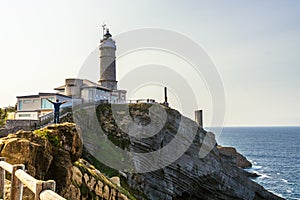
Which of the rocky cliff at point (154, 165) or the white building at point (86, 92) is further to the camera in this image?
the white building at point (86, 92)

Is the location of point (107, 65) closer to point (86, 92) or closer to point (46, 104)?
point (86, 92)

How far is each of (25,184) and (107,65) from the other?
4448 centimetres

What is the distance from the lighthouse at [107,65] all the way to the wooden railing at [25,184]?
42.3 m

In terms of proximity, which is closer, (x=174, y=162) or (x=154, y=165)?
(x=154, y=165)

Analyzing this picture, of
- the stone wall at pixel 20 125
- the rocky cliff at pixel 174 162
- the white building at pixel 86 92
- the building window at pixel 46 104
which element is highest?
the white building at pixel 86 92

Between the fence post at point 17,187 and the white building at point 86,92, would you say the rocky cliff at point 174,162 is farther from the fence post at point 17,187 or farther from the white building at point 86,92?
the fence post at point 17,187

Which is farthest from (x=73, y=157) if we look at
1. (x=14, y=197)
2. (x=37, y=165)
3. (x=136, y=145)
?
(x=136, y=145)

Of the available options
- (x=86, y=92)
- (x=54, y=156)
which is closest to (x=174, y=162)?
(x=86, y=92)

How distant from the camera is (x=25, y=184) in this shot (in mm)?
4574

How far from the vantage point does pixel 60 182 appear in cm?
1040

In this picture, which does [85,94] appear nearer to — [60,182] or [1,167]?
[60,182]

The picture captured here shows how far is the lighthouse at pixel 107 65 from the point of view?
4816cm

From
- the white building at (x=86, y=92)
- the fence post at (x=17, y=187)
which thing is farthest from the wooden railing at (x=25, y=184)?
the white building at (x=86, y=92)

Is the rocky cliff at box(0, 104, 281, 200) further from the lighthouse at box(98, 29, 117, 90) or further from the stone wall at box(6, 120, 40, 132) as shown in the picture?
the lighthouse at box(98, 29, 117, 90)
